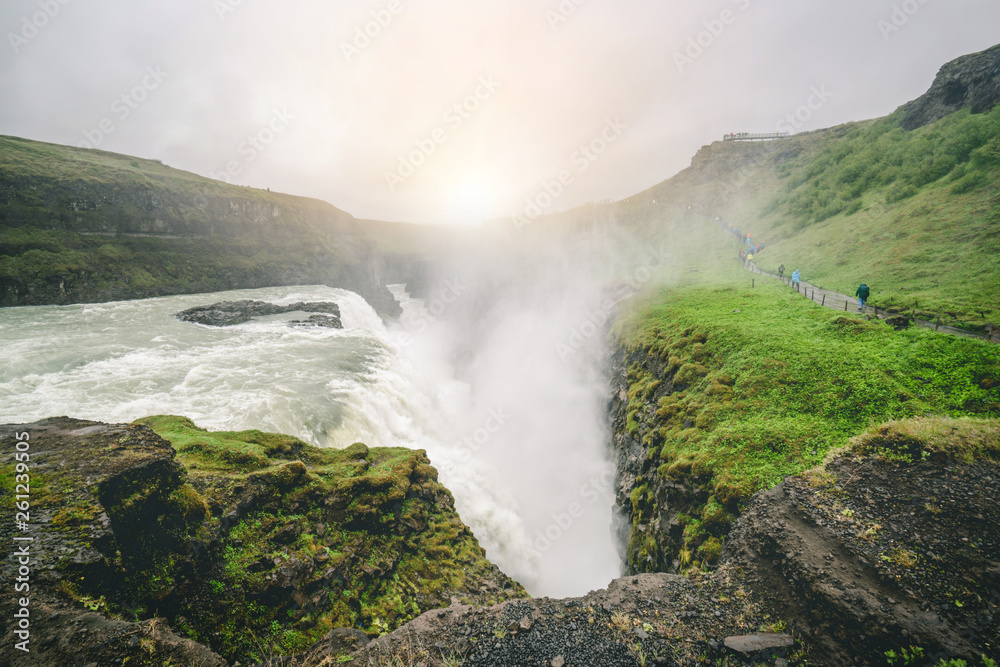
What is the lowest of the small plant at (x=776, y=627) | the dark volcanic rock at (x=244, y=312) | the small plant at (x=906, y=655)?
the small plant at (x=776, y=627)

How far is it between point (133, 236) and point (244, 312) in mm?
35511

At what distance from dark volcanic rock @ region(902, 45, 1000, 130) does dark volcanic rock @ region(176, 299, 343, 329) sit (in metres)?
70.3

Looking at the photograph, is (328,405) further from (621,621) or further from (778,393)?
(778,393)

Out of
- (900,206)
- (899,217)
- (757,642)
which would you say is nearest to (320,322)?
(757,642)

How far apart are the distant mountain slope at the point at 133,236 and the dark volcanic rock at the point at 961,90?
94.8m

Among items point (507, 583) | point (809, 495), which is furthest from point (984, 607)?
point (507, 583)

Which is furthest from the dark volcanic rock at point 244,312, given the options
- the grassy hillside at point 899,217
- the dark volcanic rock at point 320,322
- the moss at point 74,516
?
the grassy hillside at point 899,217

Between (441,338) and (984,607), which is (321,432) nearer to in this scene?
(984,607)

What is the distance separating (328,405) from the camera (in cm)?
1905

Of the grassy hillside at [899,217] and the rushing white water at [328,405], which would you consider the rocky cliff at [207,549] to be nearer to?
the rushing white water at [328,405]

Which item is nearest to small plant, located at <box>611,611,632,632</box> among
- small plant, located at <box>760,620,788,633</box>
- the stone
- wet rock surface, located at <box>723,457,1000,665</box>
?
the stone

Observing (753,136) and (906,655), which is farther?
(753,136)

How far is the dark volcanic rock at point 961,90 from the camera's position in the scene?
33281 mm

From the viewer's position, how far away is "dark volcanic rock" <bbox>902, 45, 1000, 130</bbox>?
109 feet
